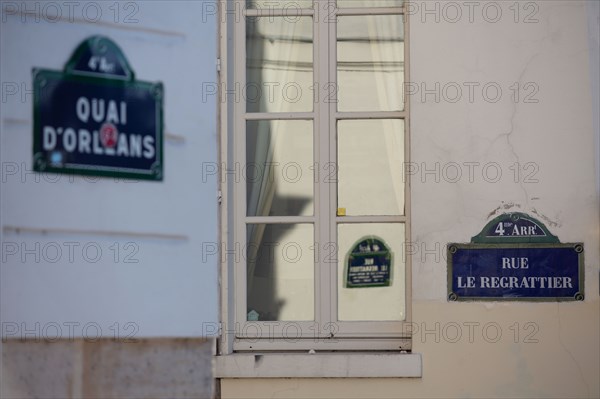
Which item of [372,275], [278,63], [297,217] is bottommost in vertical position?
[372,275]

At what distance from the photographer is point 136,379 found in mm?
6625

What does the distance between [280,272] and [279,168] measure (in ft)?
1.99

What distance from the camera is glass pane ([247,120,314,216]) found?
6820 millimetres

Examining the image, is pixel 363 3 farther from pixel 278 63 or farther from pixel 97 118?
pixel 97 118

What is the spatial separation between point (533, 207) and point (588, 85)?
75 centimetres

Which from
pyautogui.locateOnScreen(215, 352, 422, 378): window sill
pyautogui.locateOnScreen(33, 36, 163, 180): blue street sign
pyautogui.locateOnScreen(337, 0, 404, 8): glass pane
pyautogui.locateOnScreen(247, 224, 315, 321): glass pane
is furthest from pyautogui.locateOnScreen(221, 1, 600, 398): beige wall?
pyautogui.locateOnScreen(33, 36, 163, 180): blue street sign

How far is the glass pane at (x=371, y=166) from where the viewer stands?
22.2 ft

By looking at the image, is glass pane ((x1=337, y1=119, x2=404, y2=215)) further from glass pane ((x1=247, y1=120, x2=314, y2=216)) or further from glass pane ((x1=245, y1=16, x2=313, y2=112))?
glass pane ((x1=245, y1=16, x2=313, y2=112))

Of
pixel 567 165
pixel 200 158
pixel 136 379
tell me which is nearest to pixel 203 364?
pixel 136 379

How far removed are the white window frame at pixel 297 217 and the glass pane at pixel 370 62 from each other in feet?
0.17

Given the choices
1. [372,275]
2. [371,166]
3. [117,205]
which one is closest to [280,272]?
[372,275]

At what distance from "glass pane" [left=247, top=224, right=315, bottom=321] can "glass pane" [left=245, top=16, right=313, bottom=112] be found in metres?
0.73

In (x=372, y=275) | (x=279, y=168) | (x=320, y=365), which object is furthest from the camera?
(x=279, y=168)

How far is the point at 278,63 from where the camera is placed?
6.91m
